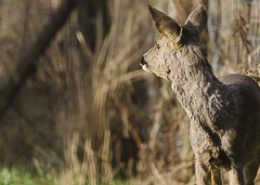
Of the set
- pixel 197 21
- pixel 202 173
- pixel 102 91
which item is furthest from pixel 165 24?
pixel 102 91

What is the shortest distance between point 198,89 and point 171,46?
0.27 meters

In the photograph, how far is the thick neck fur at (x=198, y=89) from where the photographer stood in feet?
13.5

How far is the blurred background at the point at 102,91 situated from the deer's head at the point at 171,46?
86.8 inches

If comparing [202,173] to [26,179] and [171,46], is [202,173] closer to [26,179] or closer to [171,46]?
[171,46]

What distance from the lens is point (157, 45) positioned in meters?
4.30

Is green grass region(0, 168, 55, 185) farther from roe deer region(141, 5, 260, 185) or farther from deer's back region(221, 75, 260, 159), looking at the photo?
deer's back region(221, 75, 260, 159)

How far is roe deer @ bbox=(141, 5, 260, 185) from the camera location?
4141mm

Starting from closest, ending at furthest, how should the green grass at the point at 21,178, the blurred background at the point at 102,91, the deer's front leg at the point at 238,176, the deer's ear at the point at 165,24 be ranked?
the deer's ear at the point at 165,24 < the deer's front leg at the point at 238,176 < the green grass at the point at 21,178 < the blurred background at the point at 102,91

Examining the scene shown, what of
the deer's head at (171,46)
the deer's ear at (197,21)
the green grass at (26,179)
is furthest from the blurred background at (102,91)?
the deer's head at (171,46)

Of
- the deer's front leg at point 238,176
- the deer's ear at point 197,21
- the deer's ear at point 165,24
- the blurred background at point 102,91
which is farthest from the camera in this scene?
the blurred background at point 102,91

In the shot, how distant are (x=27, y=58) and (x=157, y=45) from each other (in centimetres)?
571

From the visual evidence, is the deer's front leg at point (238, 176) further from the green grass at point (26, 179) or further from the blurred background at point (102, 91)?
the green grass at point (26, 179)

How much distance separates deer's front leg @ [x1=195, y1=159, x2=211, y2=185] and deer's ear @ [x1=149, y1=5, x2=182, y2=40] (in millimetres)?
674

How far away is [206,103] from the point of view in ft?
13.5
